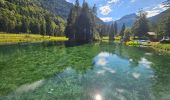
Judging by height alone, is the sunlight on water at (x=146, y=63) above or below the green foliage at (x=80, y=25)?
below

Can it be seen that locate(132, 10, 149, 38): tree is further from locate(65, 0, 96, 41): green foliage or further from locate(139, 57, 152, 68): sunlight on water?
locate(139, 57, 152, 68): sunlight on water

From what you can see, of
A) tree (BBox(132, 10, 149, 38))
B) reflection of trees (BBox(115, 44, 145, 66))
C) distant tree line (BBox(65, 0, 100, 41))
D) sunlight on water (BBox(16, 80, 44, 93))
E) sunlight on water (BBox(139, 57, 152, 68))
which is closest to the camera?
sunlight on water (BBox(16, 80, 44, 93))

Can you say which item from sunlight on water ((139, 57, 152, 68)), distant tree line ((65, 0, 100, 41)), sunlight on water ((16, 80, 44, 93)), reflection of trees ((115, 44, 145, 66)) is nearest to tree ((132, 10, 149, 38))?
distant tree line ((65, 0, 100, 41))

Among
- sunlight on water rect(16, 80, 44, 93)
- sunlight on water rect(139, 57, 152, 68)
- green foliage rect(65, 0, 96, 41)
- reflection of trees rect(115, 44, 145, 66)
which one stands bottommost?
sunlight on water rect(139, 57, 152, 68)

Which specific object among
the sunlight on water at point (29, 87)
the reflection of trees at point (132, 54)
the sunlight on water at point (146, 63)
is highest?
the sunlight on water at point (29, 87)

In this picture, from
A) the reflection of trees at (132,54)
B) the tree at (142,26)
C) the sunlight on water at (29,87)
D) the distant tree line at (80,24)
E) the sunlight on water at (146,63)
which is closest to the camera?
the sunlight on water at (29,87)

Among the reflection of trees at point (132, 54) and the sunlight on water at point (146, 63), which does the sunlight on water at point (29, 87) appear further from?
the reflection of trees at point (132, 54)

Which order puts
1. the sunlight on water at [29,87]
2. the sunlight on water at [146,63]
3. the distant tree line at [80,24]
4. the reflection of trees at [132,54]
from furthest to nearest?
the distant tree line at [80,24] < the reflection of trees at [132,54] < the sunlight on water at [146,63] < the sunlight on water at [29,87]

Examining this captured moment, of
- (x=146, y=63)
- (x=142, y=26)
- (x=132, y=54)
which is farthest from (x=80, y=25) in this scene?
(x=146, y=63)

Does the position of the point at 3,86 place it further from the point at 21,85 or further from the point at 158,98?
the point at 158,98

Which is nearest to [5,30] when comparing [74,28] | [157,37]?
[74,28]

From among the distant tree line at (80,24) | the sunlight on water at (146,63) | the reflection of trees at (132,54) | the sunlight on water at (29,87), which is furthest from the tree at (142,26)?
the sunlight on water at (29,87)

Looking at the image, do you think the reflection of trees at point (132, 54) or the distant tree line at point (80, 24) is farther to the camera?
the distant tree line at point (80, 24)

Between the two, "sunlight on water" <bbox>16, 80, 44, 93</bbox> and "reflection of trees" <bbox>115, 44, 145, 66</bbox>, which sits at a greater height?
"sunlight on water" <bbox>16, 80, 44, 93</bbox>
